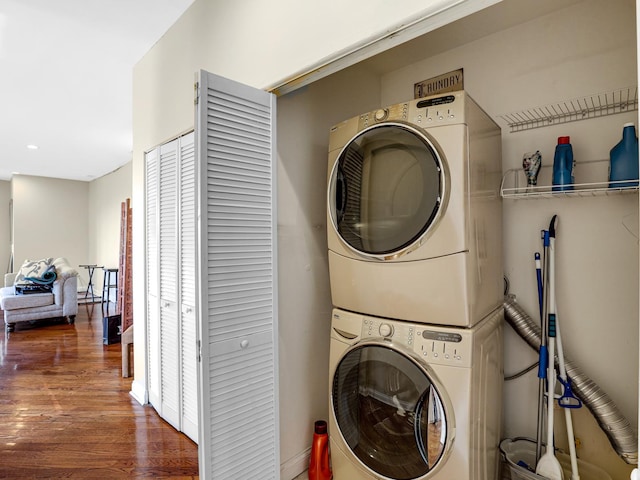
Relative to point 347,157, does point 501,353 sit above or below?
below

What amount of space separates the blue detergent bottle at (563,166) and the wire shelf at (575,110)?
0.67 ft

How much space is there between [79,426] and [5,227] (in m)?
7.39

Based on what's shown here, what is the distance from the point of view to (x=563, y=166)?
1.60 m

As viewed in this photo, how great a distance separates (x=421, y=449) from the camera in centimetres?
142

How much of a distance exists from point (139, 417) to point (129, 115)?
300cm

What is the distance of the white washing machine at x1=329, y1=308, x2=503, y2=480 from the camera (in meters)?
1.34

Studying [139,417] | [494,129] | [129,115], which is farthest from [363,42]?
[129,115]

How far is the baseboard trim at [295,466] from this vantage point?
5.97 feet

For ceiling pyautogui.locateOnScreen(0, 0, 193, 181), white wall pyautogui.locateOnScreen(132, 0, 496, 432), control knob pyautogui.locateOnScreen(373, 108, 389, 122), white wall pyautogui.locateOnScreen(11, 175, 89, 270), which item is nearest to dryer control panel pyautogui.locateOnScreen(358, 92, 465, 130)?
control knob pyautogui.locateOnScreen(373, 108, 389, 122)

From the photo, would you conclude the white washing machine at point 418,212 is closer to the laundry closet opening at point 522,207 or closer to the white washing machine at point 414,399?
the white washing machine at point 414,399

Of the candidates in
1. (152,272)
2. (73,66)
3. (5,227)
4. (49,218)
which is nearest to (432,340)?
(152,272)

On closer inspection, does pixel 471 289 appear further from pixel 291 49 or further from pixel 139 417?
pixel 139 417

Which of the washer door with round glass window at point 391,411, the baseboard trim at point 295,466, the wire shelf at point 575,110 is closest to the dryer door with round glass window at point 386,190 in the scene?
the washer door with round glass window at point 391,411

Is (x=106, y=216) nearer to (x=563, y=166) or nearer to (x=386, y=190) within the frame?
(x=386, y=190)
